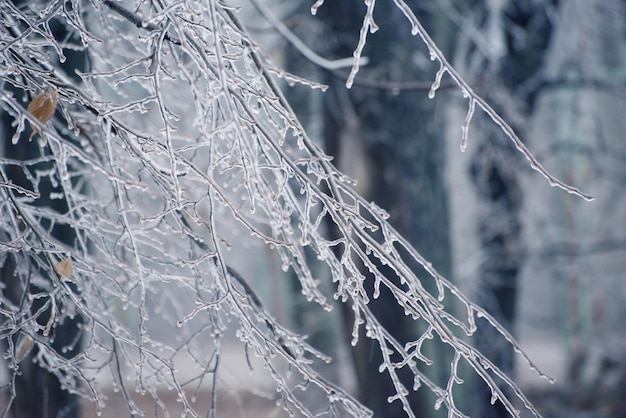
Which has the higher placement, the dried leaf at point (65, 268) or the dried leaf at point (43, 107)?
the dried leaf at point (43, 107)

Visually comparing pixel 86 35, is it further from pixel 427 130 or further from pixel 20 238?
pixel 427 130

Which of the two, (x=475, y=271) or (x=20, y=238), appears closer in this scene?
(x=20, y=238)

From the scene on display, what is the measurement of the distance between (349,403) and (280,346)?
0.91 ft

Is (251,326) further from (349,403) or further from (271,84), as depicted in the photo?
(271,84)

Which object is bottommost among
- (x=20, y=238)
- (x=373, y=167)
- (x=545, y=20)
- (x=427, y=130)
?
(x=20, y=238)

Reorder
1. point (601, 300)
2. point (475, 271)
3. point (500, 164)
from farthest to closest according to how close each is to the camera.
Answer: point (601, 300), point (475, 271), point (500, 164)

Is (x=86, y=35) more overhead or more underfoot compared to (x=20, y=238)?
more overhead

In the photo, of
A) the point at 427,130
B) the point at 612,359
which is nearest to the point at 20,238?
the point at 427,130

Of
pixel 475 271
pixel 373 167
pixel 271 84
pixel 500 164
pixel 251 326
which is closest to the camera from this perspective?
pixel 251 326

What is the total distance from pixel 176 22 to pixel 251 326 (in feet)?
2.93

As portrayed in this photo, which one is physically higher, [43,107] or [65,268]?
[43,107]

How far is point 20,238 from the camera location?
7.36ft

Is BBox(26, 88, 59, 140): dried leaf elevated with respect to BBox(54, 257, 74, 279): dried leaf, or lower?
elevated

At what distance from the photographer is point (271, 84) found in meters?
2.31
